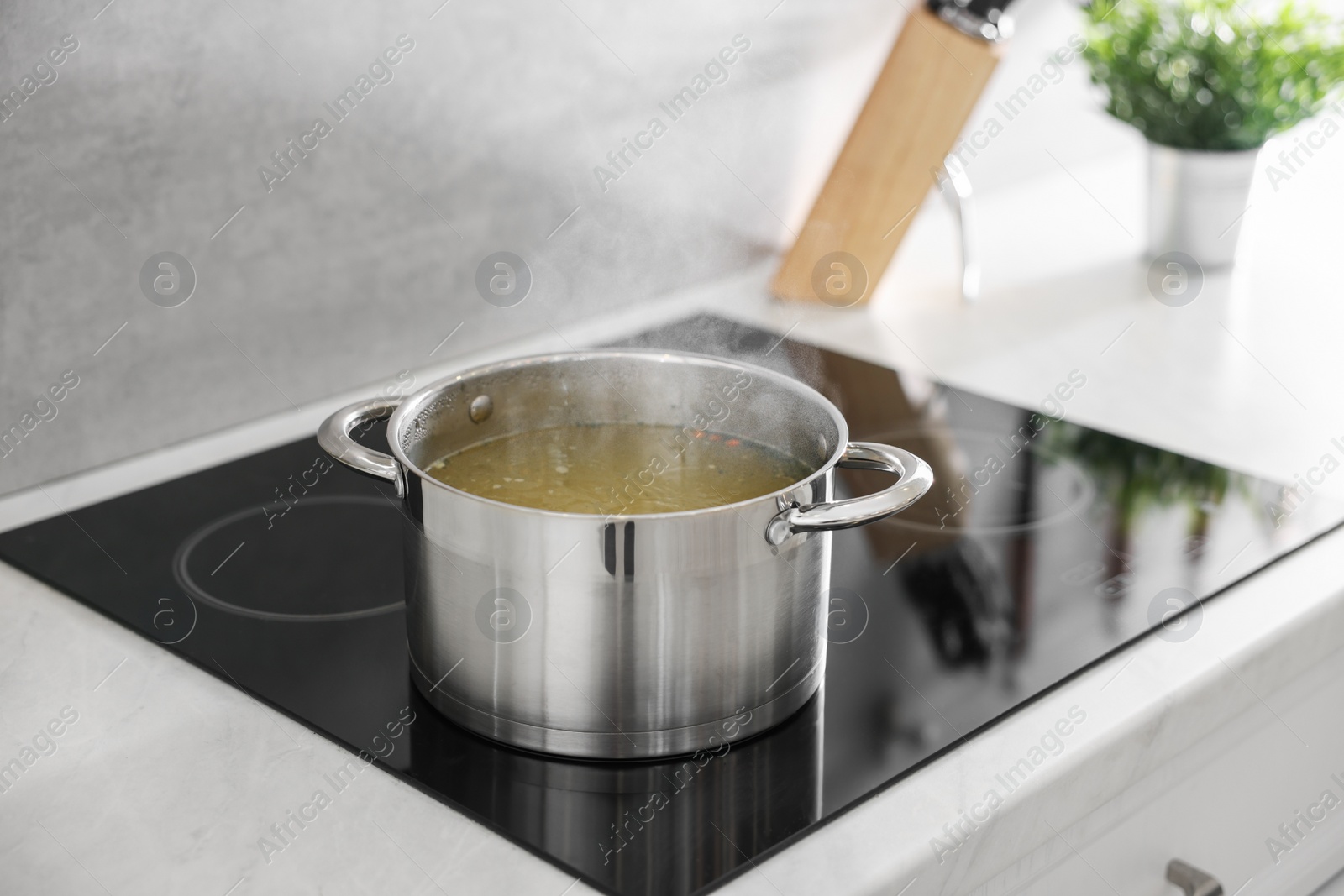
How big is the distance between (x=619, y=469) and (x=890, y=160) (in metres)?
0.68

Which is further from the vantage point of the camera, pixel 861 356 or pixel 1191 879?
pixel 861 356

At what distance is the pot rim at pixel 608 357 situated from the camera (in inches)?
22.8

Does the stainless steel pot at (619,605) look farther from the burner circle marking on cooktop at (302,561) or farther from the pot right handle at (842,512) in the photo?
the burner circle marking on cooktop at (302,561)

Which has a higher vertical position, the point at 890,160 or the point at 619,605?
the point at 890,160

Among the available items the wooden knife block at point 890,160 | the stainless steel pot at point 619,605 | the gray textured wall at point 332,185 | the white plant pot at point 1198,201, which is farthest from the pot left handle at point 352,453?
the white plant pot at point 1198,201

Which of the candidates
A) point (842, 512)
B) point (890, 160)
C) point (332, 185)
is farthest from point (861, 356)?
point (842, 512)

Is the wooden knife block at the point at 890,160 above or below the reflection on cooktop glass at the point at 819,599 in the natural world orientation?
above

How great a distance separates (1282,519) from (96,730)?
74 cm

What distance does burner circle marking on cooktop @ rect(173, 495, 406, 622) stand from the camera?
778mm

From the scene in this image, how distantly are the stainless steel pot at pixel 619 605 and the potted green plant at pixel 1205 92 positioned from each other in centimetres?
92

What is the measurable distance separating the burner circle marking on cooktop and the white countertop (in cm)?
7

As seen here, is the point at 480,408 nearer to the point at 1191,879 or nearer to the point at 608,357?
the point at 608,357

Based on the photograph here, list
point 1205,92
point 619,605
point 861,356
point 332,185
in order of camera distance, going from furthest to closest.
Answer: point 1205,92 < point 861,356 < point 332,185 < point 619,605

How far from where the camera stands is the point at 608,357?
76 cm
